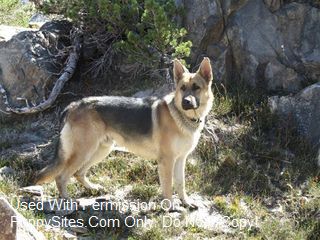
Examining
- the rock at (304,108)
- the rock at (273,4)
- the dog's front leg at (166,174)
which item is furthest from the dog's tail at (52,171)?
the rock at (273,4)

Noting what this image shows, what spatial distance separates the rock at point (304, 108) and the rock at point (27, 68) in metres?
4.23

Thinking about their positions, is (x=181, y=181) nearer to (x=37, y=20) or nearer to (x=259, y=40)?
(x=259, y=40)

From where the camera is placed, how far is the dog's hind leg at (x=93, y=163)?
771 cm

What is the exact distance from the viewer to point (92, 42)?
10680mm

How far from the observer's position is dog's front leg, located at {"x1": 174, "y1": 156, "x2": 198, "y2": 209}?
751cm

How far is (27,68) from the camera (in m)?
10.3

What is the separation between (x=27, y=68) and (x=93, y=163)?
328cm

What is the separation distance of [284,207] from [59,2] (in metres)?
5.62

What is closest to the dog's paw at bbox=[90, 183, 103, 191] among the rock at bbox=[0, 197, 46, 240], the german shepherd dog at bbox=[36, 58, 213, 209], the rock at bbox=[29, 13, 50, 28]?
the german shepherd dog at bbox=[36, 58, 213, 209]

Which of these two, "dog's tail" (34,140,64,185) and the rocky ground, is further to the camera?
"dog's tail" (34,140,64,185)

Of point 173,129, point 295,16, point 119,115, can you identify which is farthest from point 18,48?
point 295,16

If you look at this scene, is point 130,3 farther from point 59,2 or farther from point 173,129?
point 173,129

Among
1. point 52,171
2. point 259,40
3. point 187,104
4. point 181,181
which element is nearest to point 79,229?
point 52,171

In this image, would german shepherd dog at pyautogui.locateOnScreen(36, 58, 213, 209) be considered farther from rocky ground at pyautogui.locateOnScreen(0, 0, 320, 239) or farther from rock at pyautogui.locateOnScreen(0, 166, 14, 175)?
rock at pyautogui.locateOnScreen(0, 166, 14, 175)
